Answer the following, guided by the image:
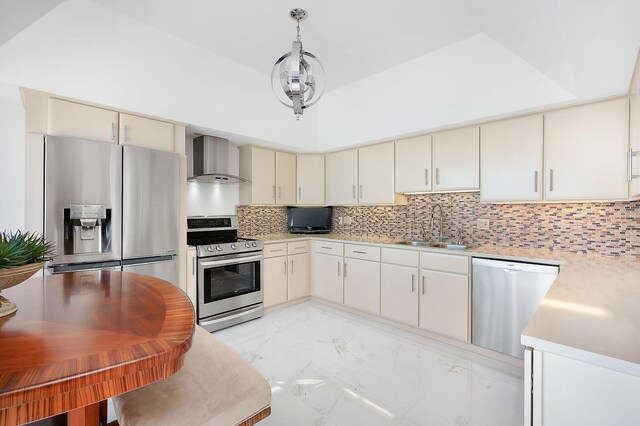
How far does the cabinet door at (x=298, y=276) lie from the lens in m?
3.87

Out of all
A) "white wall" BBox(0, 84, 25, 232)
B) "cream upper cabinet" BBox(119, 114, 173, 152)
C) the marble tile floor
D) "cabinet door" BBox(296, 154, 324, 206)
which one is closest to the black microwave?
"cabinet door" BBox(296, 154, 324, 206)

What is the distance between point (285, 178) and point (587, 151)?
3.21 m

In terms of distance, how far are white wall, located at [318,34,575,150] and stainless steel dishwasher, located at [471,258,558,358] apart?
1361 mm

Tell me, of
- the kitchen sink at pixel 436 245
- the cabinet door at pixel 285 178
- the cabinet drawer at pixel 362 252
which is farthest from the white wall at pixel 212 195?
the kitchen sink at pixel 436 245

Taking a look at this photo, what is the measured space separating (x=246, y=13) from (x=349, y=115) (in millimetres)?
1773

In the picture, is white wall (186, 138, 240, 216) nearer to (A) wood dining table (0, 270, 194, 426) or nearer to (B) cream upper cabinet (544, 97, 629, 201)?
(A) wood dining table (0, 270, 194, 426)

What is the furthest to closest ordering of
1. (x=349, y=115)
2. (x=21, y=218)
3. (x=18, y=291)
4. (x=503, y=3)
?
1. (x=349, y=115)
2. (x=21, y=218)
3. (x=503, y=3)
4. (x=18, y=291)

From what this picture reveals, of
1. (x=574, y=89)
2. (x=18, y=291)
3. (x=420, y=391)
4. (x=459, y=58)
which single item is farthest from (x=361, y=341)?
(x=459, y=58)

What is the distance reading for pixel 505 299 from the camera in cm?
247

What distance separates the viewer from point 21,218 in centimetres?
221

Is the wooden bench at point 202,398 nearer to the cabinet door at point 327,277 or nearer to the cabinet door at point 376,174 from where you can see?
the cabinet door at point 327,277

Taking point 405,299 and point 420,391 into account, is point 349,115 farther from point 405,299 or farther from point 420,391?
point 420,391

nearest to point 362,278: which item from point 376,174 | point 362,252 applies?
point 362,252

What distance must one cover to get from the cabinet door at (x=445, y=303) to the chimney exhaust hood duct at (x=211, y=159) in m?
2.53
